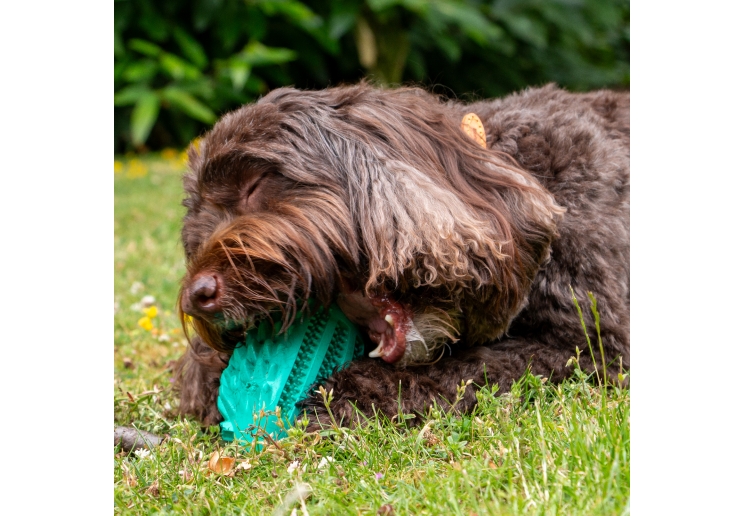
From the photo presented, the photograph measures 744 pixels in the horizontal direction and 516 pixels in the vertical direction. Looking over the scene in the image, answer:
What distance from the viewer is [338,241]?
9.55 ft

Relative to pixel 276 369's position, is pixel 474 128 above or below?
above

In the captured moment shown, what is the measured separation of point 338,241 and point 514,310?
29.7 inches

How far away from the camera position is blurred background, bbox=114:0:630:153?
10719 millimetres

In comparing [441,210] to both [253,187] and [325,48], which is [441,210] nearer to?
[253,187]

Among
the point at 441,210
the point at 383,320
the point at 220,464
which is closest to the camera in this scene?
the point at 220,464

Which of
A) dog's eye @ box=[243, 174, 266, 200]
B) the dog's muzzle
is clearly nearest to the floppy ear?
dog's eye @ box=[243, 174, 266, 200]

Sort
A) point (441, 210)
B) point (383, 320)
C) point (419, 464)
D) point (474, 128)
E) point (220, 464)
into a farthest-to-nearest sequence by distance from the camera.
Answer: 1. point (474, 128)
2. point (383, 320)
3. point (441, 210)
4. point (220, 464)
5. point (419, 464)

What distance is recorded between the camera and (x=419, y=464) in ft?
8.32

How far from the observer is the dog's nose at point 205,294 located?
288 cm

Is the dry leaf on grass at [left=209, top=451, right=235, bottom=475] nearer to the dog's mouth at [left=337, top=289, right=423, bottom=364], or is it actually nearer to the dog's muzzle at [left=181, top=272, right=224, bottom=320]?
the dog's muzzle at [left=181, top=272, right=224, bottom=320]

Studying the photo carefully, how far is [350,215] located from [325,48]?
31.8ft

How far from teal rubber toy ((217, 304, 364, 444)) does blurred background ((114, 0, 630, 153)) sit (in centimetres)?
776

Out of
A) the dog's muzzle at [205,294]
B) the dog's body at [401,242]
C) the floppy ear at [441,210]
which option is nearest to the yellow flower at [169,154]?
the dog's body at [401,242]

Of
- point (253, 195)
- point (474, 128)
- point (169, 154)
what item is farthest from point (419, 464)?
point (169, 154)
